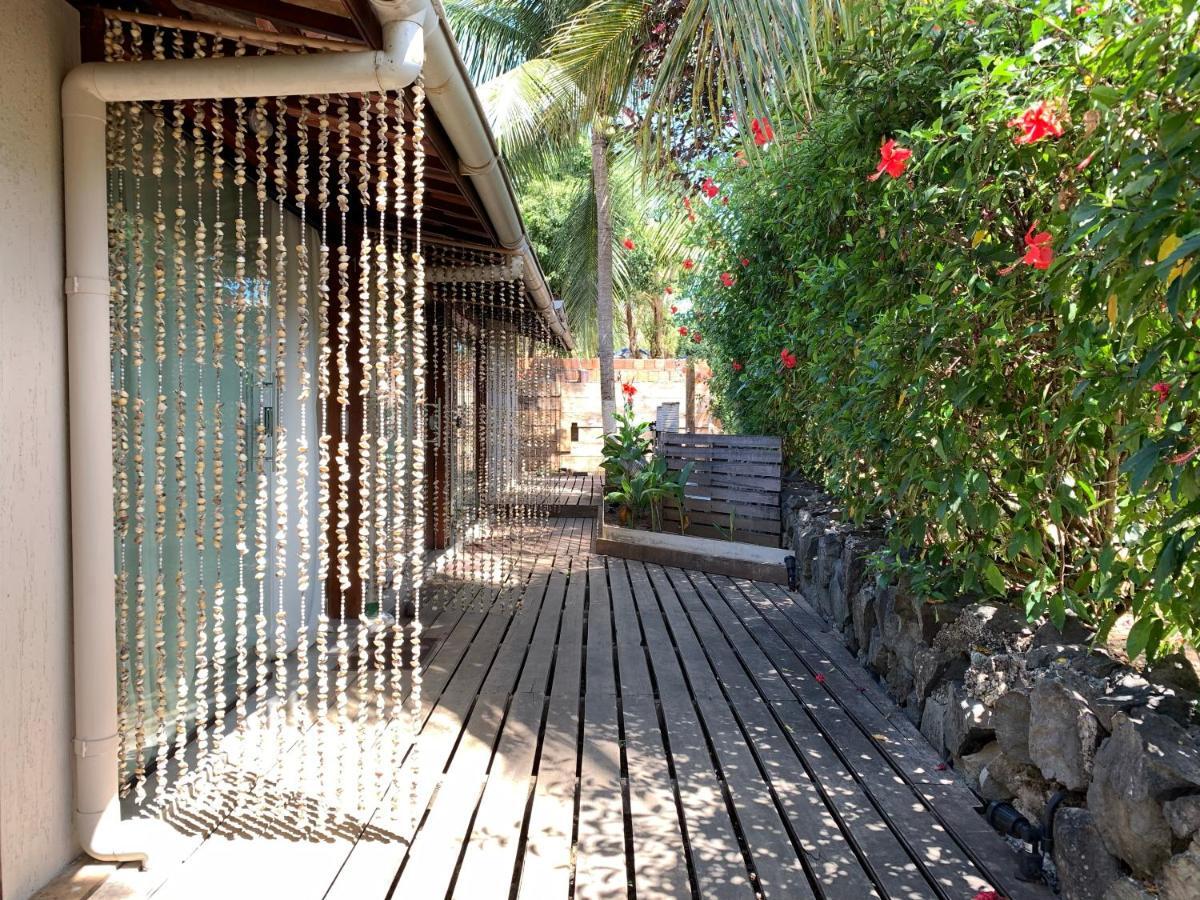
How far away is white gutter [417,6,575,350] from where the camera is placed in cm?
201

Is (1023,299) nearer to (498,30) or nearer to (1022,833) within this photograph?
(1022,833)

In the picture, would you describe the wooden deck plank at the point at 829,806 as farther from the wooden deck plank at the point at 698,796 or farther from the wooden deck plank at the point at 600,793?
the wooden deck plank at the point at 600,793

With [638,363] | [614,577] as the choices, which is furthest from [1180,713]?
[638,363]

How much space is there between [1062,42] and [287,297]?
336 centimetres

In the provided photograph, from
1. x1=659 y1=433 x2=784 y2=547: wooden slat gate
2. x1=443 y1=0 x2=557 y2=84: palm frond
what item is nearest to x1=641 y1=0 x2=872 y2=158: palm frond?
x1=659 y1=433 x2=784 y2=547: wooden slat gate

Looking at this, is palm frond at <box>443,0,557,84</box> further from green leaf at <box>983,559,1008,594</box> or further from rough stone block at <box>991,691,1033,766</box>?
rough stone block at <box>991,691,1033,766</box>

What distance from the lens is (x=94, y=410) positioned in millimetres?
2037

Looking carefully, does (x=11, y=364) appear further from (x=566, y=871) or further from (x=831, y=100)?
(x=831, y=100)

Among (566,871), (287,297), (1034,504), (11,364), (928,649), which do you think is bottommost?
(566,871)

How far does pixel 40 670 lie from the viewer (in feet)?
6.34

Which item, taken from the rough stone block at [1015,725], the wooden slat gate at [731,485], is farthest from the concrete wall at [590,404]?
the rough stone block at [1015,725]

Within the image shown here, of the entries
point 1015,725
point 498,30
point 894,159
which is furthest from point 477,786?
point 498,30

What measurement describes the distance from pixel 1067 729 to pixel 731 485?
16.2ft

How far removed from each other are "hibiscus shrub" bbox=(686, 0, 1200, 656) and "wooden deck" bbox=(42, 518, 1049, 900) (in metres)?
0.69
